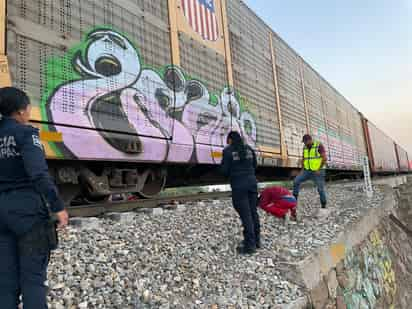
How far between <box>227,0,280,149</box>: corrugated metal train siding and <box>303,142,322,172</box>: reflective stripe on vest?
5.80 feet

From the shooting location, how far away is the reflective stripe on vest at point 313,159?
6199 mm

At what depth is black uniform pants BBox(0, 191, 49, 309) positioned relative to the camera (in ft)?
5.42

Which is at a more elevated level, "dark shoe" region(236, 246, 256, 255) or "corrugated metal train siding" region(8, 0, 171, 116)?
"corrugated metal train siding" region(8, 0, 171, 116)

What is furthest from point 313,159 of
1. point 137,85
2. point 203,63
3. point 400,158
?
point 400,158

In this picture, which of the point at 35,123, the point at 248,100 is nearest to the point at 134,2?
the point at 35,123

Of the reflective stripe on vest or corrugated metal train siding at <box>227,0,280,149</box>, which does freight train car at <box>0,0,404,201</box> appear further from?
the reflective stripe on vest

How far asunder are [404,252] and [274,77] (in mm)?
6548

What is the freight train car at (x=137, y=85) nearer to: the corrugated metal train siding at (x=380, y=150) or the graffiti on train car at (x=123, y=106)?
the graffiti on train car at (x=123, y=106)

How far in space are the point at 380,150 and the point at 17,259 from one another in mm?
28685

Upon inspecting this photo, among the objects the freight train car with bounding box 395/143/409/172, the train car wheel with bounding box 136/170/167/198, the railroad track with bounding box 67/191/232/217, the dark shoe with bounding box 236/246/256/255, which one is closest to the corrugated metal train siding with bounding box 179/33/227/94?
the train car wheel with bounding box 136/170/167/198

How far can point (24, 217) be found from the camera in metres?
1.67

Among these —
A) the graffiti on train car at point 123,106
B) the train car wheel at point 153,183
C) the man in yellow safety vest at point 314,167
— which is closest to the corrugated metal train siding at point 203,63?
the graffiti on train car at point 123,106

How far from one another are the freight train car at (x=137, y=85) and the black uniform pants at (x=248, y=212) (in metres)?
1.61

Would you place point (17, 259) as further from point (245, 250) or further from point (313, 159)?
point (313, 159)
